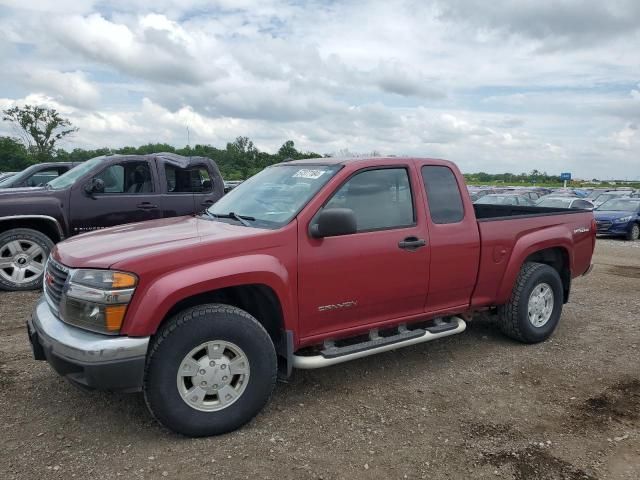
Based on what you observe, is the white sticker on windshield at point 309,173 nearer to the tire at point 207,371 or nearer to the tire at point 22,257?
the tire at point 207,371

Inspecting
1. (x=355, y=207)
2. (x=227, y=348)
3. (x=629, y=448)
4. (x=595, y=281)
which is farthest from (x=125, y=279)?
(x=595, y=281)

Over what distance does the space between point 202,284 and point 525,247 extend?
126 inches

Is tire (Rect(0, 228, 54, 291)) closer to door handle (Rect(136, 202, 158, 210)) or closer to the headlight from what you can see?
door handle (Rect(136, 202, 158, 210))

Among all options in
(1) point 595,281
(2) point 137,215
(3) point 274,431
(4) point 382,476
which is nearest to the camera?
(4) point 382,476

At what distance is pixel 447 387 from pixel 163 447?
223 centimetres

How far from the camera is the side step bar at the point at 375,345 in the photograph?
3719 mm

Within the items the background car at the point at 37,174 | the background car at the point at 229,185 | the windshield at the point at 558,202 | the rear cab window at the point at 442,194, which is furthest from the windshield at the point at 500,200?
the rear cab window at the point at 442,194

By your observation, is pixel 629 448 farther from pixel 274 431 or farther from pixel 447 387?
pixel 274 431

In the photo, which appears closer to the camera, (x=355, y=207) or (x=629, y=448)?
(x=629, y=448)

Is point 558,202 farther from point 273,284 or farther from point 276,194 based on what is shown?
point 273,284

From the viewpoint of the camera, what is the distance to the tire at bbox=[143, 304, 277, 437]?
126 inches

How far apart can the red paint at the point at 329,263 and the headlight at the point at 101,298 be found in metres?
0.05

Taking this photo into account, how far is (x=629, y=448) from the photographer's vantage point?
11.1 ft

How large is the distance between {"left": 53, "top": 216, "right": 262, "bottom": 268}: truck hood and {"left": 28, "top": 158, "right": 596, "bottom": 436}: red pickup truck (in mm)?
17
